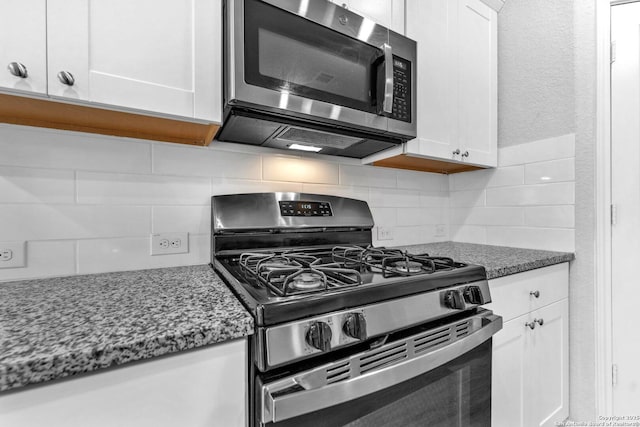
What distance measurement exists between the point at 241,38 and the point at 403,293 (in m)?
0.88

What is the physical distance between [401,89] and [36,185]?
1345 mm

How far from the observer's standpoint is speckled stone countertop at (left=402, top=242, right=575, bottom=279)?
44.4 inches

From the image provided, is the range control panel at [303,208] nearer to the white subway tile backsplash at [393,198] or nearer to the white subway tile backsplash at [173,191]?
the white subway tile backsplash at [173,191]

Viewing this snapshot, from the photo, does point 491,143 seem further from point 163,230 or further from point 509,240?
point 163,230

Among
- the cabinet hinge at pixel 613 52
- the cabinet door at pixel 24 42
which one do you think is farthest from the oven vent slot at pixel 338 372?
the cabinet hinge at pixel 613 52

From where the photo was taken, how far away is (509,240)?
5.61 feet

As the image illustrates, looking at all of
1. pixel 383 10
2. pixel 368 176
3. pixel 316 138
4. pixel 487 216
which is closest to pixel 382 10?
pixel 383 10

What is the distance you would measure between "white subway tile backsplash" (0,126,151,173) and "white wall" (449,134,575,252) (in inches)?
71.0

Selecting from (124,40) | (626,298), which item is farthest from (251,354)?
(626,298)

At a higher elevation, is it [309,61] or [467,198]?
[309,61]

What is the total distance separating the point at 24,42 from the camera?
0.69 metres

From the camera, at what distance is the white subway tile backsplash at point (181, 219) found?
109 centimetres

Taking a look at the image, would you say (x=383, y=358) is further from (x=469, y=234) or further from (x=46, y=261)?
(x=469, y=234)

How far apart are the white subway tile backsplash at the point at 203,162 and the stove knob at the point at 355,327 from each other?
2.71 feet
